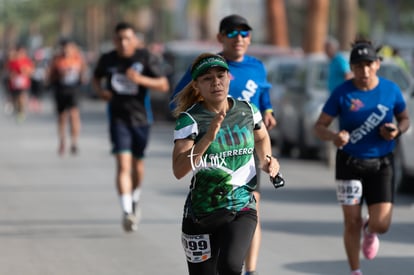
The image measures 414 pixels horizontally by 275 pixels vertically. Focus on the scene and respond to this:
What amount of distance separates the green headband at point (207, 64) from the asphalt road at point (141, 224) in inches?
128

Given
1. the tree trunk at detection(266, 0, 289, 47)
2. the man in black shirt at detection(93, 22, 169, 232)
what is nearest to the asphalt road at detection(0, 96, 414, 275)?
the man in black shirt at detection(93, 22, 169, 232)

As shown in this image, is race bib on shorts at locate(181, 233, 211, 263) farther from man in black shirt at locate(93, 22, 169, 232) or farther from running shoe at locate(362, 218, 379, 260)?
man in black shirt at locate(93, 22, 169, 232)

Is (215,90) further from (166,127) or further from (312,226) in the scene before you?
(166,127)

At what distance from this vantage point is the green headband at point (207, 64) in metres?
6.67

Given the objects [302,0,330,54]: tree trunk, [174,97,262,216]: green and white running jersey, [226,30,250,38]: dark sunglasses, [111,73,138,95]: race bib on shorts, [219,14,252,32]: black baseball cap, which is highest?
[219,14,252,32]: black baseball cap

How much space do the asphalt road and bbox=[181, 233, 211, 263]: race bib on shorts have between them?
294cm

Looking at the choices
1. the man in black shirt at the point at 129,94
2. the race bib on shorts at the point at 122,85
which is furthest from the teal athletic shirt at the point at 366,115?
the race bib on shorts at the point at 122,85

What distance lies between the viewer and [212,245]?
6.79 m


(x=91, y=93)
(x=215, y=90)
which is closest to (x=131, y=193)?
(x=215, y=90)

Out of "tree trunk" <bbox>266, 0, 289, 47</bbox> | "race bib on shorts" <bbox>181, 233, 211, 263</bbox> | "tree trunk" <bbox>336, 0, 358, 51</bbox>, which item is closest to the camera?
"race bib on shorts" <bbox>181, 233, 211, 263</bbox>

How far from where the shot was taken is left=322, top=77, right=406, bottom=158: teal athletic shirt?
8.95m

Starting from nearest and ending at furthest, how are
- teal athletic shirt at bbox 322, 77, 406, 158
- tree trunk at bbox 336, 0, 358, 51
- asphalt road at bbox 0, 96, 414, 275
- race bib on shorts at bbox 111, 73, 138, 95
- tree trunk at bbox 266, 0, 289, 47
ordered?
teal athletic shirt at bbox 322, 77, 406, 158 → asphalt road at bbox 0, 96, 414, 275 → race bib on shorts at bbox 111, 73, 138, 95 → tree trunk at bbox 336, 0, 358, 51 → tree trunk at bbox 266, 0, 289, 47

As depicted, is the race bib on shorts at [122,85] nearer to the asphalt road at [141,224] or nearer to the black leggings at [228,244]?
the asphalt road at [141,224]

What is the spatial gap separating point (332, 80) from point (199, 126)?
9.32 metres
